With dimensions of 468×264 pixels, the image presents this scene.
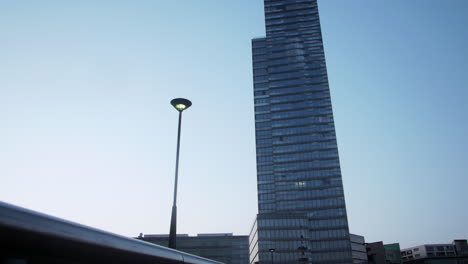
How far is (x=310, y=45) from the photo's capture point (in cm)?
15925

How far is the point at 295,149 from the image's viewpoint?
458 ft

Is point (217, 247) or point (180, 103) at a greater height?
point (217, 247)

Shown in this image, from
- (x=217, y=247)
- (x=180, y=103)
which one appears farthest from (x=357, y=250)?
(x=180, y=103)

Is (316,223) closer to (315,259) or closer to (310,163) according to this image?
Result: (315,259)

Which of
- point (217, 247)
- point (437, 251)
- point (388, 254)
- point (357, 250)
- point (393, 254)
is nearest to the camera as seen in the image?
point (217, 247)

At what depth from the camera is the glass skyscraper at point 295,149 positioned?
357ft

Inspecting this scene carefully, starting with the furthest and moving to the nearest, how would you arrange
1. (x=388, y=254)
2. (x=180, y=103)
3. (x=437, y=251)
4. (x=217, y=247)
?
(x=437, y=251), (x=388, y=254), (x=217, y=247), (x=180, y=103)

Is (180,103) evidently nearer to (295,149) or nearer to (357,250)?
(295,149)

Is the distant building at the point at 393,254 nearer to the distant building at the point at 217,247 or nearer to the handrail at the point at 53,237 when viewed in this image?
the distant building at the point at 217,247

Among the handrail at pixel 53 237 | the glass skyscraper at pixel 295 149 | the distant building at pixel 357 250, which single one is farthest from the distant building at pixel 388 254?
the handrail at pixel 53 237

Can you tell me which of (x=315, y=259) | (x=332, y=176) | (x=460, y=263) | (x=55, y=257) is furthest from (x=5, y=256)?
(x=332, y=176)

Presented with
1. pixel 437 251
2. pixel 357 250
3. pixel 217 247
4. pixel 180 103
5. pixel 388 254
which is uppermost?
pixel 437 251

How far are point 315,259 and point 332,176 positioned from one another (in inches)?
1261

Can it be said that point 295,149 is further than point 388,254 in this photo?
Yes
